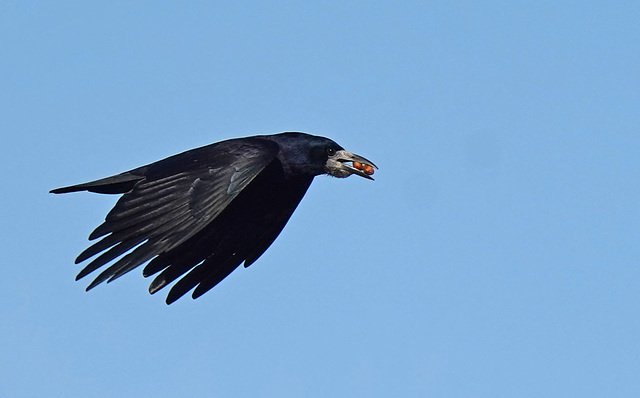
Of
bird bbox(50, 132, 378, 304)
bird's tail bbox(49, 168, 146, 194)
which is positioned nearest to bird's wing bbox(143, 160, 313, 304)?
bird bbox(50, 132, 378, 304)

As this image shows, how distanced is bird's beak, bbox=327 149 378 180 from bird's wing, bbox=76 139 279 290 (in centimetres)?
142

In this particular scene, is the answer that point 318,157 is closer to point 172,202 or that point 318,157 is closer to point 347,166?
point 347,166

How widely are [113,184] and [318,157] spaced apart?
248 cm

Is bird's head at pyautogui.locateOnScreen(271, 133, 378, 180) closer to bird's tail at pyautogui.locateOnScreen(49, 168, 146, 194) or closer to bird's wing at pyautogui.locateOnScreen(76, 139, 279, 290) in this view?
bird's wing at pyautogui.locateOnScreen(76, 139, 279, 290)

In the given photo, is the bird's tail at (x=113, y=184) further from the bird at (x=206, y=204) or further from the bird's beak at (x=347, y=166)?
the bird's beak at (x=347, y=166)

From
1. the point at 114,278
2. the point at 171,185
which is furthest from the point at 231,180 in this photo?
the point at 114,278

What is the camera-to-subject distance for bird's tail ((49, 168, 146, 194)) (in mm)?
16562

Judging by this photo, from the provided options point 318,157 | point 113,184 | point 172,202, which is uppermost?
point 318,157

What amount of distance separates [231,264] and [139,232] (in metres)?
2.83

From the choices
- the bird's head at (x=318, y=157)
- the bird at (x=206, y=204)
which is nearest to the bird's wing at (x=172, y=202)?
the bird at (x=206, y=204)

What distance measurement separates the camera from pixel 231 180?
15.6 metres

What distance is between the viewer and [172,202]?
50.8 ft

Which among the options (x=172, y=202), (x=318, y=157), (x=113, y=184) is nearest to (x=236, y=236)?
(x=318, y=157)

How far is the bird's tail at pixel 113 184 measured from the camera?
54.3ft
